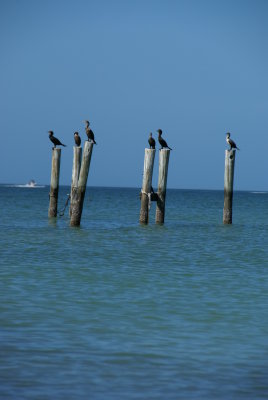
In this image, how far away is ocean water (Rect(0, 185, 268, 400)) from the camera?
24.9 ft

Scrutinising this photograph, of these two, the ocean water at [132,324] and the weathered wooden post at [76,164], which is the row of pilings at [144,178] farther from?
the ocean water at [132,324]

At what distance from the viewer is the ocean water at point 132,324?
7594 mm

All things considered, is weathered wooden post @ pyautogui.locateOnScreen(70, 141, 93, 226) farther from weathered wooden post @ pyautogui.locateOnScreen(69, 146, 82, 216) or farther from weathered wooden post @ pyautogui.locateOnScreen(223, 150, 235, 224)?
weathered wooden post @ pyautogui.locateOnScreen(223, 150, 235, 224)

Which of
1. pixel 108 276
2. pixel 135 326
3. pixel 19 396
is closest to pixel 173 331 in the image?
pixel 135 326

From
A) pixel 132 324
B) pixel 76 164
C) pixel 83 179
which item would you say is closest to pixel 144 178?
pixel 76 164

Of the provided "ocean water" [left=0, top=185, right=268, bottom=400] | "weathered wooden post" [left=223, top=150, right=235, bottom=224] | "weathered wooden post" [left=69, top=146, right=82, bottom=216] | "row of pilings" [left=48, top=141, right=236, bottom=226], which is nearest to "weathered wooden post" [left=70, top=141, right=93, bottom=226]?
"row of pilings" [left=48, top=141, right=236, bottom=226]

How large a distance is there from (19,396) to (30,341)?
2088 millimetres

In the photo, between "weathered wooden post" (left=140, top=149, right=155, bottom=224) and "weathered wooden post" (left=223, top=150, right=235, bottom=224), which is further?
"weathered wooden post" (left=223, top=150, right=235, bottom=224)

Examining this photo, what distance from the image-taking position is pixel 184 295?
13.0m

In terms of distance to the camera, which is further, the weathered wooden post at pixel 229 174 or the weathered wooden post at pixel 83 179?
the weathered wooden post at pixel 229 174

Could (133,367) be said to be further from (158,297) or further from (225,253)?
(225,253)

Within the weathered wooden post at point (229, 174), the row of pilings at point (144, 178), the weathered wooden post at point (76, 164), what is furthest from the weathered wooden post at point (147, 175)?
the weathered wooden post at point (229, 174)

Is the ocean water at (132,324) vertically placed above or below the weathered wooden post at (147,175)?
below

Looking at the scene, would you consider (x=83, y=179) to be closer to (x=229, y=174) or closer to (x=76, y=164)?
(x=76, y=164)
